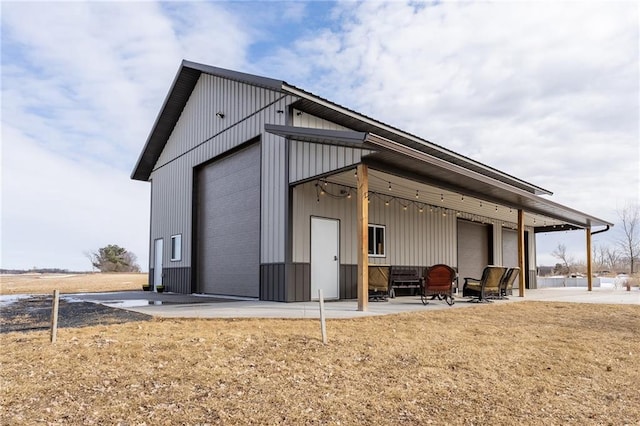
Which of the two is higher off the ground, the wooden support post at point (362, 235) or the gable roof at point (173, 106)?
the gable roof at point (173, 106)

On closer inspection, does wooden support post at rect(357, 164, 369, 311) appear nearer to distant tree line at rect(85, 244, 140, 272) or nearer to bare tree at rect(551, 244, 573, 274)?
bare tree at rect(551, 244, 573, 274)

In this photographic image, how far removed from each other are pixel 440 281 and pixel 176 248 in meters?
9.82

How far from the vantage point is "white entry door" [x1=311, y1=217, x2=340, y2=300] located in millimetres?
10930

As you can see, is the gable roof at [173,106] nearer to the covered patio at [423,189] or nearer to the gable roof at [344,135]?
the gable roof at [344,135]

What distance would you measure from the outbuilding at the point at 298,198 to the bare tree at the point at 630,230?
2130 cm

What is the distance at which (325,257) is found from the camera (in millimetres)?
11203

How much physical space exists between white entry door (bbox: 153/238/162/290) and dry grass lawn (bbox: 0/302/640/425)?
10707 millimetres

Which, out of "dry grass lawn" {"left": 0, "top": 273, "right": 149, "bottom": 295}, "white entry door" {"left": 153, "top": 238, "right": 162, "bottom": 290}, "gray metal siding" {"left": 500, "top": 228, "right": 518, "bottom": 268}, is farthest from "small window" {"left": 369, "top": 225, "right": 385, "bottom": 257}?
"dry grass lawn" {"left": 0, "top": 273, "right": 149, "bottom": 295}

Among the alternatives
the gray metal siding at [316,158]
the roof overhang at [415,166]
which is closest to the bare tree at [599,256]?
the roof overhang at [415,166]

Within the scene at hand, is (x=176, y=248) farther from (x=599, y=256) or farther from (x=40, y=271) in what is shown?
(x=40, y=271)

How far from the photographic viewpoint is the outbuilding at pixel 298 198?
30.9 feet

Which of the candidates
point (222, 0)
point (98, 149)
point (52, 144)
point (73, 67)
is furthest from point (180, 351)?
point (98, 149)

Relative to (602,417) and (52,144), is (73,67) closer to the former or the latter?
(52,144)

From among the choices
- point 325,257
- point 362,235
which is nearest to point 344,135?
point 362,235
